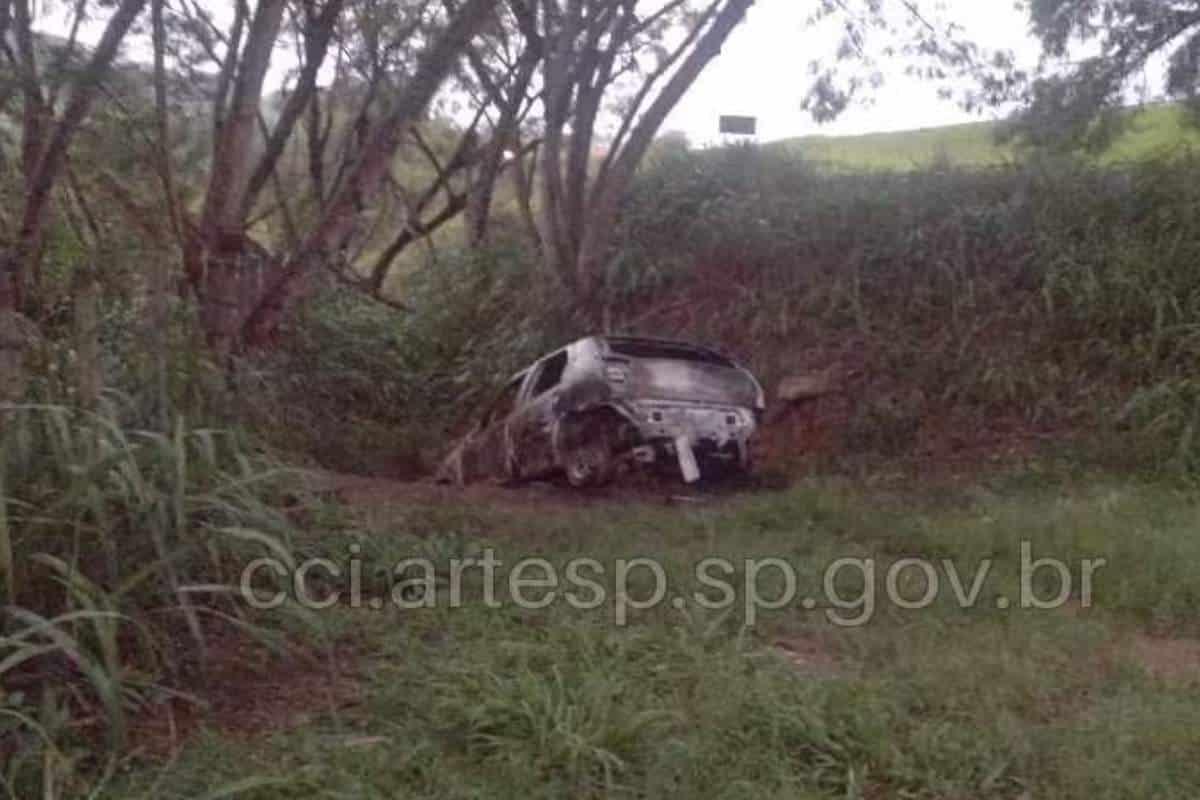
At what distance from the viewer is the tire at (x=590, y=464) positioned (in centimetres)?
1138

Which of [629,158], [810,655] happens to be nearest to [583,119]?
[629,158]

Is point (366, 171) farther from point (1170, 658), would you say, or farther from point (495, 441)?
point (1170, 658)

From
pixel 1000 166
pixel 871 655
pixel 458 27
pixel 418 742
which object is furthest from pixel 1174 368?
pixel 418 742

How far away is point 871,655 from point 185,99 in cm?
1111

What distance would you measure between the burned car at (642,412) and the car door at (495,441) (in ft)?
2.44

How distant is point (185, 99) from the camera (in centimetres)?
1505

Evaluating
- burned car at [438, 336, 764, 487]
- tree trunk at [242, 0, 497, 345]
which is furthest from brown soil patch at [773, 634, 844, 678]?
tree trunk at [242, 0, 497, 345]

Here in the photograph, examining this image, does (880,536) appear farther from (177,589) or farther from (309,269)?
(177,589)

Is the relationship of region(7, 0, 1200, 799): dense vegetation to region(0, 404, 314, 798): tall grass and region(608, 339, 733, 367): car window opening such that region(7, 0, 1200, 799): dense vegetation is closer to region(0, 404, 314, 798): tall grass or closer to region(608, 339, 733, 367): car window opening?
region(0, 404, 314, 798): tall grass

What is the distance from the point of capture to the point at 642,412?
1115 cm

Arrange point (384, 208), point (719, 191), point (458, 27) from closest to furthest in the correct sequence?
point (458, 27), point (719, 191), point (384, 208)

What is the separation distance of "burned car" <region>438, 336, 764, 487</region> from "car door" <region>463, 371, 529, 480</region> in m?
0.74

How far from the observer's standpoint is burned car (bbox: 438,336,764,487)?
11.2 meters

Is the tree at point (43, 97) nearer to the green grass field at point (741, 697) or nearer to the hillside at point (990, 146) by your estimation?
the green grass field at point (741, 697)
